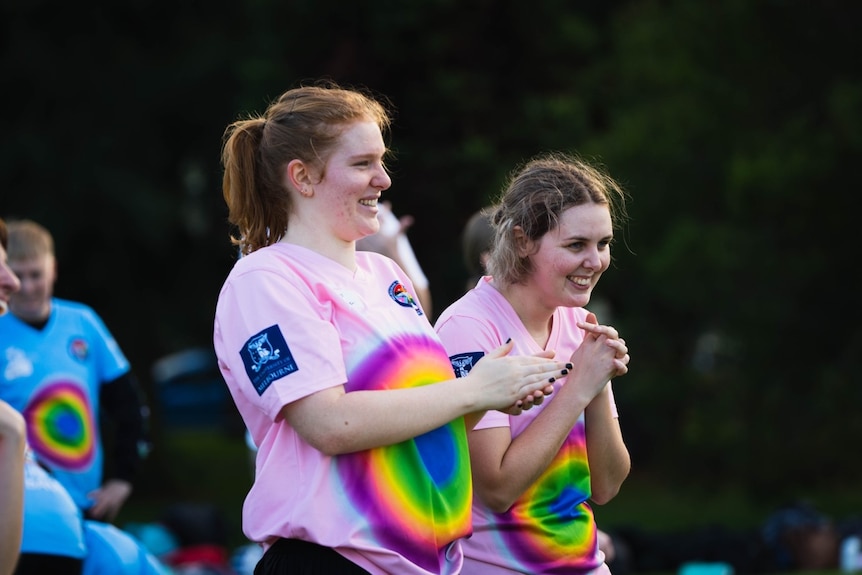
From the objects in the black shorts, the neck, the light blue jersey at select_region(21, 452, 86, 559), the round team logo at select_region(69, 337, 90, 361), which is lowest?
the light blue jersey at select_region(21, 452, 86, 559)

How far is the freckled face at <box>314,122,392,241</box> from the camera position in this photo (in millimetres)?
2885

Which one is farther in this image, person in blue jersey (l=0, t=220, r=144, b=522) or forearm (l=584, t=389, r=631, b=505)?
person in blue jersey (l=0, t=220, r=144, b=522)

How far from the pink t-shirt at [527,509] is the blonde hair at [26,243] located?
316 cm

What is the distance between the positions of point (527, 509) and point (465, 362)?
42cm

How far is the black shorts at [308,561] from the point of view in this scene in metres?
2.72

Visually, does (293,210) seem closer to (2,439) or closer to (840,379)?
(2,439)

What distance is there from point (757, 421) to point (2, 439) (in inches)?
396

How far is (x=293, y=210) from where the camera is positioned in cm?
295

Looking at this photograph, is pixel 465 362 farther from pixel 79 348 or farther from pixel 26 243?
pixel 26 243

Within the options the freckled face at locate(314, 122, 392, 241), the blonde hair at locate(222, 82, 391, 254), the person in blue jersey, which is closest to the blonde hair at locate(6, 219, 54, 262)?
the person in blue jersey

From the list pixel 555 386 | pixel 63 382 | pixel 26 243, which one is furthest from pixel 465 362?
pixel 26 243

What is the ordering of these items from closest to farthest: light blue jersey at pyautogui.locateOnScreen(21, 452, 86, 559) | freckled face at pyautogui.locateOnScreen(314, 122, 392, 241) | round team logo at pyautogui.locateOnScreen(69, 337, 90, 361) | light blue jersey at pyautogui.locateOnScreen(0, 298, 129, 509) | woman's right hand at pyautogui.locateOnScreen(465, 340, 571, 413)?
1. woman's right hand at pyautogui.locateOnScreen(465, 340, 571, 413)
2. freckled face at pyautogui.locateOnScreen(314, 122, 392, 241)
3. light blue jersey at pyautogui.locateOnScreen(21, 452, 86, 559)
4. light blue jersey at pyautogui.locateOnScreen(0, 298, 129, 509)
5. round team logo at pyautogui.locateOnScreen(69, 337, 90, 361)

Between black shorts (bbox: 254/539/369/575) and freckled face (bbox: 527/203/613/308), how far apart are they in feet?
3.26

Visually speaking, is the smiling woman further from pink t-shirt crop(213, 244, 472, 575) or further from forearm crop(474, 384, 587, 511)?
forearm crop(474, 384, 587, 511)
